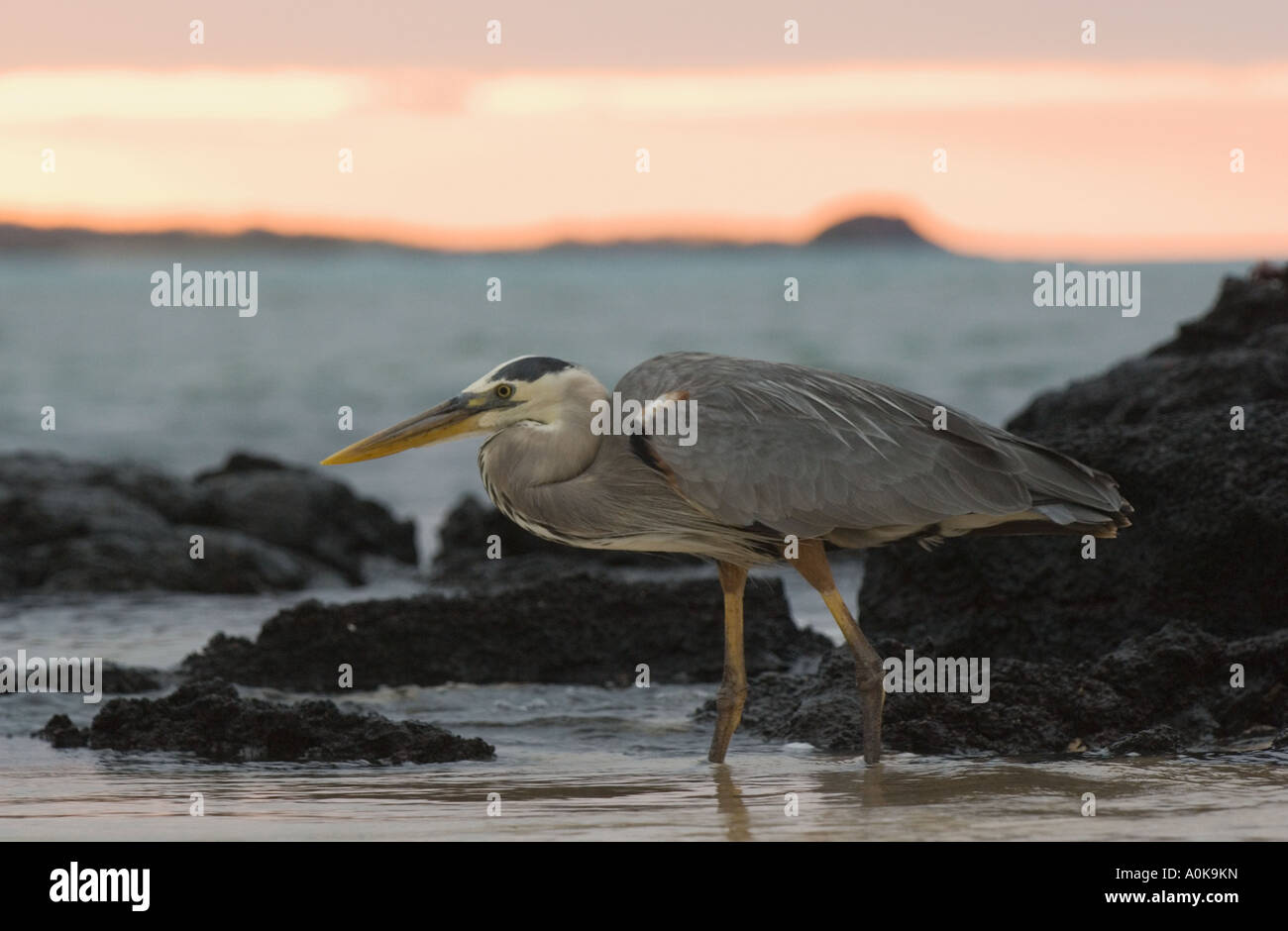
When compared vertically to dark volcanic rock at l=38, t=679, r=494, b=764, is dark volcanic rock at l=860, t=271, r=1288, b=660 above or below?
above

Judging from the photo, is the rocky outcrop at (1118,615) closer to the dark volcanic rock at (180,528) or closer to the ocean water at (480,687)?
the ocean water at (480,687)

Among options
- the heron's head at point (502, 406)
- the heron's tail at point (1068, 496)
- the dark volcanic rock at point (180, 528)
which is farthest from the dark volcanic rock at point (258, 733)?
the dark volcanic rock at point (180, 528)

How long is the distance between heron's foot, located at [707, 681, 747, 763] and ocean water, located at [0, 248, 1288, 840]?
10cm

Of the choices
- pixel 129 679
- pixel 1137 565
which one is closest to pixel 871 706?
pixel 1137 565

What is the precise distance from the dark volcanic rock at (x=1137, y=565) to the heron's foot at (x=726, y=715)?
116cm

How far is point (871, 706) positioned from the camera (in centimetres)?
715

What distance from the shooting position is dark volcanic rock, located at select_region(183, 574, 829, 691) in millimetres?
9148

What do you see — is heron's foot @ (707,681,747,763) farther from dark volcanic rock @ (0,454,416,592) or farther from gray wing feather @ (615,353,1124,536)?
dark volcanic rock @ (0,454,416,592)

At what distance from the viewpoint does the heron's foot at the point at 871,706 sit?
7066mm

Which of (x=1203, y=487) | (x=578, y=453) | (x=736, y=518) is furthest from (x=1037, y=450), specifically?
(x=578, y=453)

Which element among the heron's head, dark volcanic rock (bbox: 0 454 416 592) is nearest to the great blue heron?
the heron's head
